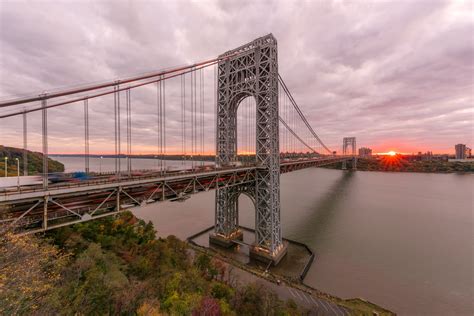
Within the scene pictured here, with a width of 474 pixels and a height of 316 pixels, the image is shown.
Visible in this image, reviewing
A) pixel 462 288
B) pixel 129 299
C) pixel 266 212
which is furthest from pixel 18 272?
pixel 462 288

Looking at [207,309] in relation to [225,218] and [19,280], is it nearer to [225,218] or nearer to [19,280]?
[19,280]

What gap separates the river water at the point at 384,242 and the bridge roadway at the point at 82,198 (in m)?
13.5

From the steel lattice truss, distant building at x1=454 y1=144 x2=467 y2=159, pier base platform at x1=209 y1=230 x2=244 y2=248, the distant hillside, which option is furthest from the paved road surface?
distant building at x1=454 y1=144 x2=467 y2=159

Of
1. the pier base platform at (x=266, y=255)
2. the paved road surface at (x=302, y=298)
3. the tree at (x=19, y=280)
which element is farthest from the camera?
the pier base platform at (x=266, y=255)

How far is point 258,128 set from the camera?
62.0ft

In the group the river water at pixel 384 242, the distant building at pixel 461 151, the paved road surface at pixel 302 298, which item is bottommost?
the river water at pixel 384 242

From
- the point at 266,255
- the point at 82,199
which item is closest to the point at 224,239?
the point at 266,255

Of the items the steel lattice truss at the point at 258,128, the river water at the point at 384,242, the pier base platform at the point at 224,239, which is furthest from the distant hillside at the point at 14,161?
the steel lattice truss at the point at 258,128

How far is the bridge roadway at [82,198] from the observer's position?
722cm

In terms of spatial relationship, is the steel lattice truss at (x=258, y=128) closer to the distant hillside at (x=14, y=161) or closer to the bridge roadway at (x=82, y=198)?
the bridge roadway at (x=82, y=198)

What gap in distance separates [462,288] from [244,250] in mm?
18591

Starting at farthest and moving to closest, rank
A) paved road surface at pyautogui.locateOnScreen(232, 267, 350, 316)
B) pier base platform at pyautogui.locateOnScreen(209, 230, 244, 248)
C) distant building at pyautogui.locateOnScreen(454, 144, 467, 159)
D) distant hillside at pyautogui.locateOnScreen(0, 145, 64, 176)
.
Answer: distant building at pyautogui.locateOnScreen(454, 144, 467, 159), distant hillside at pyautogui.locateOnScreen(0, 145, 64, 176), pier base platform at pyautogui.locateOnScreen(209, 230, 244, 248), paved road surface at pyautogui.locateOnScreen(232, 267, 350, 316)

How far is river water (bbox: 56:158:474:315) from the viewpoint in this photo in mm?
14242

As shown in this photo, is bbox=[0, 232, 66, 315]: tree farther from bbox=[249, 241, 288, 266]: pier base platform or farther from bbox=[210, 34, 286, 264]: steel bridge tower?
bbox=[249, 241, 288, 266]: pier base platform
